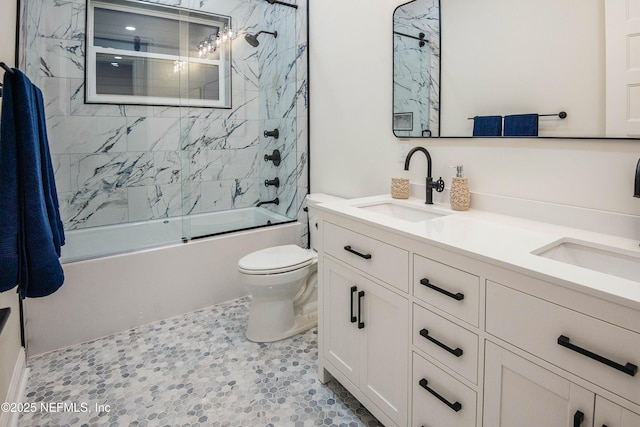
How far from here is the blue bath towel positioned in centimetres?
116

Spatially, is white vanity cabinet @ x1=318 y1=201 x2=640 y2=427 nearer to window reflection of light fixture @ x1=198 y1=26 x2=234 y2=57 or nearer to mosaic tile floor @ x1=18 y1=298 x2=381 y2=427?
mosaic tile floor @ x1=18 y1=298 x2=381 y2=427

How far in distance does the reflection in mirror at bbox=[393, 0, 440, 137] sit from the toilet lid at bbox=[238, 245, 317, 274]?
0.92 meters

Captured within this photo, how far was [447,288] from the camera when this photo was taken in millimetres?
1144

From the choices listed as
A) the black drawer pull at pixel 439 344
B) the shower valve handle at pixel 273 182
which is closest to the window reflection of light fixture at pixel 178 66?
the shower valve handle at pixel 273 182

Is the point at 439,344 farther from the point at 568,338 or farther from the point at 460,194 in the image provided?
the point at 460,194

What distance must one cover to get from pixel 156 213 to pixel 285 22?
185 cm

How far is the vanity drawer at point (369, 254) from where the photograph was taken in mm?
1312

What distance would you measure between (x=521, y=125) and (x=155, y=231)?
2.47m

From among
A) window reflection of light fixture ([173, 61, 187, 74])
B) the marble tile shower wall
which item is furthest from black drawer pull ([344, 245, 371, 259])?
window reflection of light fixture ([173, 61, 187, 74])

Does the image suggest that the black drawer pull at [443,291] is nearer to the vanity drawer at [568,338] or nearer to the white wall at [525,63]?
the vanity drawer at [568,338]

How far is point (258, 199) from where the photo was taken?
10.7 ft

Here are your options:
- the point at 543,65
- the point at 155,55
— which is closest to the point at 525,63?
the point at 543,65

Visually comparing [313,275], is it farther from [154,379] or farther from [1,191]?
[1,191]

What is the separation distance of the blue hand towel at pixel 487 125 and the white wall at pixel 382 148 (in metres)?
0.04
